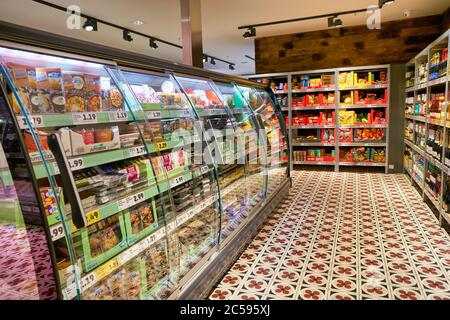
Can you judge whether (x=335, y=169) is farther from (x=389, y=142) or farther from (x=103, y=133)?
(x=103, y=133)

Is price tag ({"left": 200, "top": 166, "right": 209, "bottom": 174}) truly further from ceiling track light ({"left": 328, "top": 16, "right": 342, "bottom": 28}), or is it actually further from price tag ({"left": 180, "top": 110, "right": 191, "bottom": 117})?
ceiling track light ({"left": 328, "top": 16, "right": 342, "bottom": 28})

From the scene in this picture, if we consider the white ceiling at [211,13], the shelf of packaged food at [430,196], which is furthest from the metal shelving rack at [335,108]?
the shelf of packaged food at [430,196]

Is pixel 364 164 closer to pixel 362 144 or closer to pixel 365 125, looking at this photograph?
pixel 362 144

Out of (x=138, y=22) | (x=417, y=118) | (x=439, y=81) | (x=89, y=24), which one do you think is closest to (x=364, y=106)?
(x=417, y=118)

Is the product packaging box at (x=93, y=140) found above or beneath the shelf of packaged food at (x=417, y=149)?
above

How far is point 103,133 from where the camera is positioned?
2084 millimetres

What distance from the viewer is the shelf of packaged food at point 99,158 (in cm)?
145

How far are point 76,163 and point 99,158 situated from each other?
0.22 m

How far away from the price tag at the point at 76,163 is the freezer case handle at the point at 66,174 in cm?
35

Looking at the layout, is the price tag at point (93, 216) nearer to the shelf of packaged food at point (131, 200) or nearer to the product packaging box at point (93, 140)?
the shelf of packaged food at point (131, 200)

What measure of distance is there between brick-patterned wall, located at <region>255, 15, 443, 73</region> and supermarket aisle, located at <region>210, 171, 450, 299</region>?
361 centimetres

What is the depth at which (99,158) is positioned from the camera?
1.93 m

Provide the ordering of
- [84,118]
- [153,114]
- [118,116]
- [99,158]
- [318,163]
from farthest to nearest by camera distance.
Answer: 1. [318,163]
2. [153,114]
3. [118,116]
4. [99,158]
5. [84,118]

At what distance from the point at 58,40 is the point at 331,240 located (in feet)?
10.6
